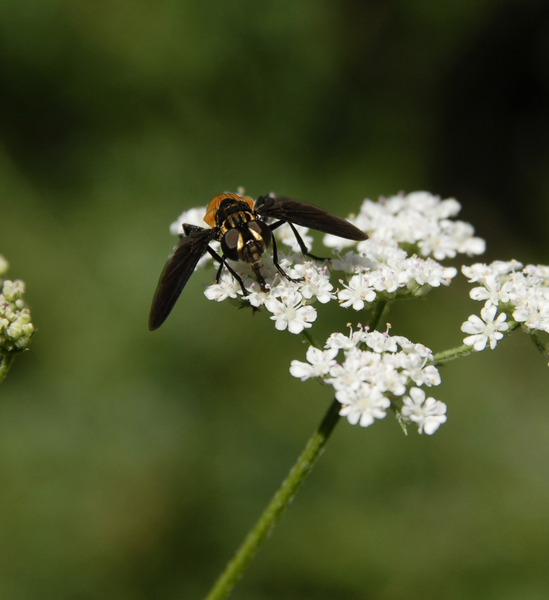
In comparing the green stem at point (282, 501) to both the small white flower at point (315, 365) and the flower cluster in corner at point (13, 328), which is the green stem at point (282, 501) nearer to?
the small white flower at point (315, 365)

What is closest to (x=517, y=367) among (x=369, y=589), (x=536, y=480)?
(x=536, y=480)

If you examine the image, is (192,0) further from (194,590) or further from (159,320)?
(194,590)

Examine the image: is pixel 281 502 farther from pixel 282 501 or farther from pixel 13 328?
pixel 13 328

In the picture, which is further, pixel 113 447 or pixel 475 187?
pixel 475 187

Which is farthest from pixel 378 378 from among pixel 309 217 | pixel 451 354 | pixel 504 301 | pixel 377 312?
pixel 309 217

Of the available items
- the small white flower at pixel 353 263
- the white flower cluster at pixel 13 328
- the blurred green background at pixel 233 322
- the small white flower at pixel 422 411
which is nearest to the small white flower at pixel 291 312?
the small white flower at pixel 353 263
